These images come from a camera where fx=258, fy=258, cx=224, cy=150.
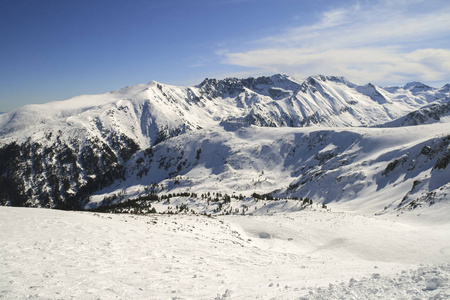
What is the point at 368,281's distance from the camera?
1319 cm

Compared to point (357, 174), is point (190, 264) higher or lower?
higher

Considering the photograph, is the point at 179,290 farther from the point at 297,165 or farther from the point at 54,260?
the point at 297,165

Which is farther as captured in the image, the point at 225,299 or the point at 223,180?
the point at 223,180

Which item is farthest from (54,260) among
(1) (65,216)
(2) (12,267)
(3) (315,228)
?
(3) (315,228)

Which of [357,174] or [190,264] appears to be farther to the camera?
[357,174]

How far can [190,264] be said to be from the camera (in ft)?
58.1

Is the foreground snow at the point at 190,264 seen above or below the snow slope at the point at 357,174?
above

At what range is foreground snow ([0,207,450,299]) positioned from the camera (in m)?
12.2

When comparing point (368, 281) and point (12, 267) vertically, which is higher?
point (12, 267)

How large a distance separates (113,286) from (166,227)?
1629 centimetres

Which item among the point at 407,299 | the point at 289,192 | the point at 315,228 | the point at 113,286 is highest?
the point at 113,286

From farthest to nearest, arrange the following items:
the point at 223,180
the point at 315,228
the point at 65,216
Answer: the point at 223,180 → the point at 315,228 → the point at 65,216

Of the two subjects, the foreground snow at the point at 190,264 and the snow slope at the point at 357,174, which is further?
the snow slope at the point at 357,174

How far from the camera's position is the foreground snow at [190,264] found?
12.2 m
